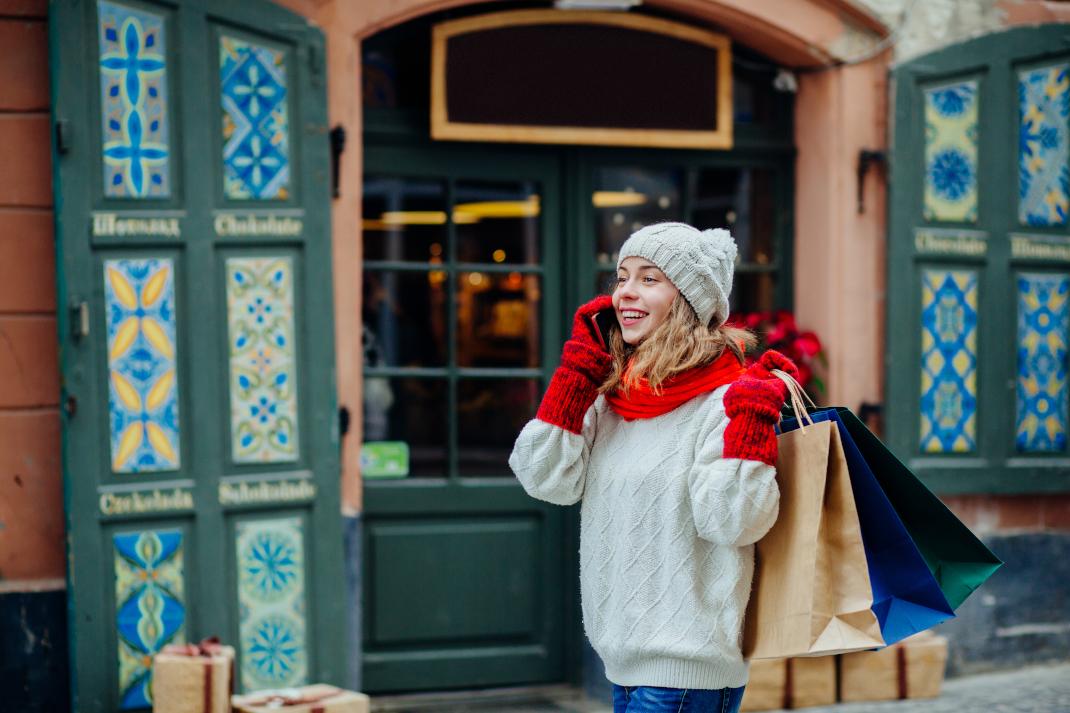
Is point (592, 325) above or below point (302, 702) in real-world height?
above

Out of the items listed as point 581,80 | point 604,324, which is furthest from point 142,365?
point 604,324

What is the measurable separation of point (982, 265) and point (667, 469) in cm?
362

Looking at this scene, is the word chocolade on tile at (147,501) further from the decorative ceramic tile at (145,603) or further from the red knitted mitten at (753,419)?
the red knitted mitten at (753,419)

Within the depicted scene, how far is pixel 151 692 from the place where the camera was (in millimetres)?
4668

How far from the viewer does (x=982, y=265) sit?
5.94m

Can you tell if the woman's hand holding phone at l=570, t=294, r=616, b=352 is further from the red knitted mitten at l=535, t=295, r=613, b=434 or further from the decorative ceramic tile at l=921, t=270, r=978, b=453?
the decorative ceramic tile at l=921, t=270, r=978, b=453

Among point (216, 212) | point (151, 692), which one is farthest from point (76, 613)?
point (216, 212)

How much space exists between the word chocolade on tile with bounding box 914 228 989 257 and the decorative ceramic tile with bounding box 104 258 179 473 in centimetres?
324

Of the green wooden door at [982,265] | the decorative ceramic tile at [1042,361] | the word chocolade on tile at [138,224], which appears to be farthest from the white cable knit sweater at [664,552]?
the decorative ceramic tile at [1042,361]

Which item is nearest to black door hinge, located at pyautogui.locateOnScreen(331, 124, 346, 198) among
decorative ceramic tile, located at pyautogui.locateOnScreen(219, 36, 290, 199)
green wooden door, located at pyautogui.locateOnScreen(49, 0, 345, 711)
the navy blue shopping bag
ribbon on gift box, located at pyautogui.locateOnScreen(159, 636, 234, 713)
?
green wooden door, located at pyautogui.locateOnScreen(49, 0, 345, 711)

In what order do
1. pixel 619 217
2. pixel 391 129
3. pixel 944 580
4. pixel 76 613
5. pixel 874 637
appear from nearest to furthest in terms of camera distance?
1. pixel 874 637
2. pixel 944 580
3. pixel 76 613
4. pixel 391 129
5. pixel 619 217

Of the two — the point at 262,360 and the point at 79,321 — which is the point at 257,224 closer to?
the point at 262,360

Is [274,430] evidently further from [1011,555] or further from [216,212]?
[1011,555]

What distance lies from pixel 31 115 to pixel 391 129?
1.43 metres
